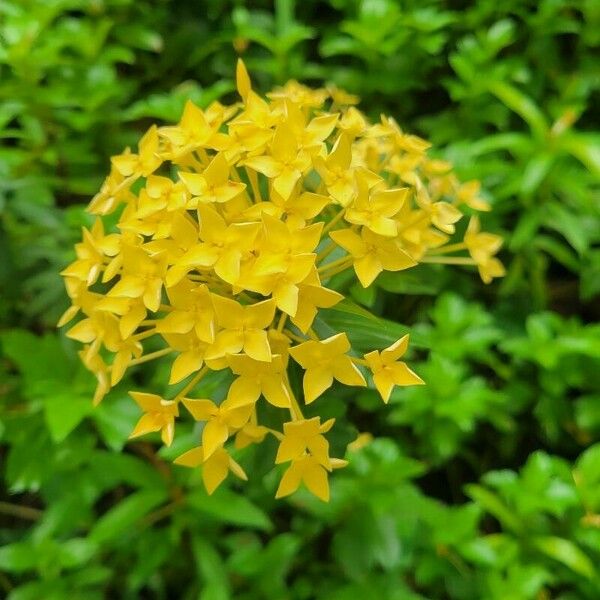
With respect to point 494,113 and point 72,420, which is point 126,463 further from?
point 494,113

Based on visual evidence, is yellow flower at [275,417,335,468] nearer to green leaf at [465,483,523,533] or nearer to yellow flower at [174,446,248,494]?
yellow flower at [174,446,248,494]

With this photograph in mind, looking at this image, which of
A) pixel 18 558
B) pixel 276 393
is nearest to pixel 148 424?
pixel 276 393

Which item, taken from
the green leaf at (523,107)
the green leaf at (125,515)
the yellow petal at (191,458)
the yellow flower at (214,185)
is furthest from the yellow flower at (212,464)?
the green leaf at (523,107)

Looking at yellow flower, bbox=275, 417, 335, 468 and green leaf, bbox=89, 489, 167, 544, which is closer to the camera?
yellow flower, bbox=275, 417, 335, 468

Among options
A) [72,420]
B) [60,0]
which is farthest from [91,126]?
[72,420]

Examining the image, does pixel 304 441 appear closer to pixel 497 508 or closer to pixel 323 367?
pixel 323 367

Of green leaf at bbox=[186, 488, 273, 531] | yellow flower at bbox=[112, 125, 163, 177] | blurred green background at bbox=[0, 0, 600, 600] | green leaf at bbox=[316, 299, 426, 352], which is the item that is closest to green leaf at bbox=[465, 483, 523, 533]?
blurred green background at bbox=[0, 0, 600, 600]
